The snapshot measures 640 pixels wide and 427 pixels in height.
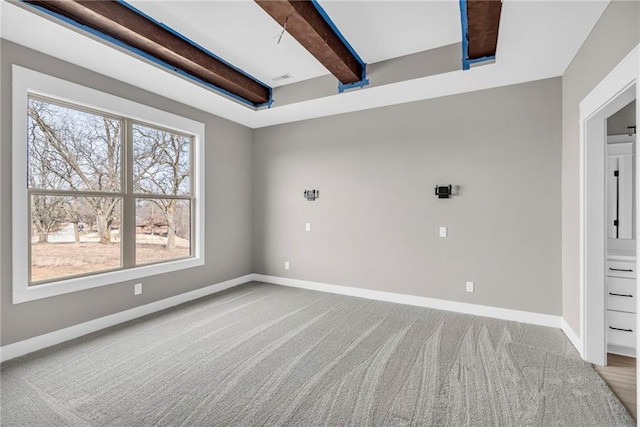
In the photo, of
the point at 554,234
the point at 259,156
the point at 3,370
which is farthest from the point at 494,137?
the point at 3,370

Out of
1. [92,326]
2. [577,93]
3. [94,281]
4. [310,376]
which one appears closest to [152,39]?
[94,281]

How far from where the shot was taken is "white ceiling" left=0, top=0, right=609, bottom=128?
243 cm

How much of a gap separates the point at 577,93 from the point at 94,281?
517 centimetres

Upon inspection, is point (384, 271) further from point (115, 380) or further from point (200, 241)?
point (115, 380)

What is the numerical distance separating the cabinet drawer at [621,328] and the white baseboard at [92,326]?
15.4ft

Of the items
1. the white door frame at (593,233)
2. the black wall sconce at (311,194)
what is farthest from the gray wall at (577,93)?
the black wall sconce at (311,194)

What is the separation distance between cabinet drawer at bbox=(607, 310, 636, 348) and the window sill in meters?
4.75

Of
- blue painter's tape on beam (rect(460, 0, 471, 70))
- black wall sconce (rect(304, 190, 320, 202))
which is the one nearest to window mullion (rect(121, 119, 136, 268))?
black wall sconce (rect(304, 190, 320, 202))

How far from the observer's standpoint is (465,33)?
264 cm

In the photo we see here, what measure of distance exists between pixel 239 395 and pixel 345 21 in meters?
3.25

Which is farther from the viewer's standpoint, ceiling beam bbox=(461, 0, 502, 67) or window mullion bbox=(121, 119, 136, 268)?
window mullion bbox=(121, 119, 136, 268)

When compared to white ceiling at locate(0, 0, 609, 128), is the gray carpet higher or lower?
lower

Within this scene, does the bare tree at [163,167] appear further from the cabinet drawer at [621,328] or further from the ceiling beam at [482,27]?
the cabinet drawer at [621,328]

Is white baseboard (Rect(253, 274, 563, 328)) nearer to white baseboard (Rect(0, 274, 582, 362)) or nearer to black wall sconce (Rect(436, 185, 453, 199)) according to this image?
white baseboard (Rect(0, 274, 582, 362))
